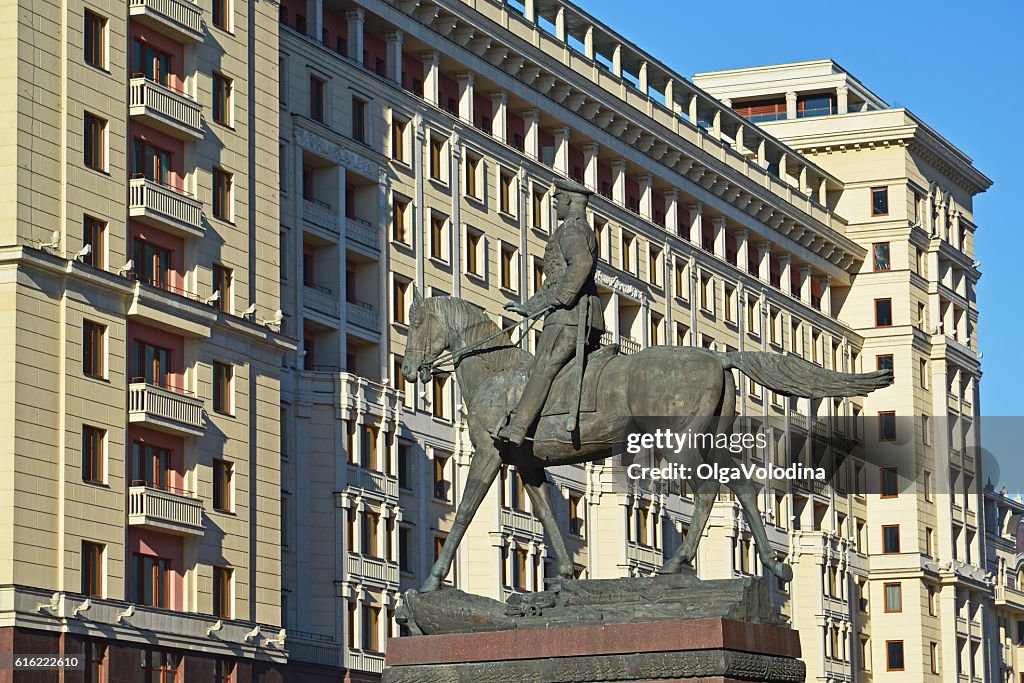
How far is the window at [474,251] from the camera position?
3216 inches

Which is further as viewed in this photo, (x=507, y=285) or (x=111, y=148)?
(x=507, y=285)

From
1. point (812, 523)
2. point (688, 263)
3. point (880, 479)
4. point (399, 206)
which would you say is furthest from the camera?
point (880, 479)

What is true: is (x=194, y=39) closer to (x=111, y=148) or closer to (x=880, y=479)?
(x=111, y=148)

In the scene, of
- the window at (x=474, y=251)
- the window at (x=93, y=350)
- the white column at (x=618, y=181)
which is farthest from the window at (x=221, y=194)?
the white column at (x=618, y=181)

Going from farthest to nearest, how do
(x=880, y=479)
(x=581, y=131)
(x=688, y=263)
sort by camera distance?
1. (x=880, y=479)
2. (x=688, y=263)
3. (x=581, y=131)

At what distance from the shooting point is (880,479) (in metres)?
120

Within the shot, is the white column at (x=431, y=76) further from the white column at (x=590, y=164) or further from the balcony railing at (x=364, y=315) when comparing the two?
the white column at (x=590, y=164)

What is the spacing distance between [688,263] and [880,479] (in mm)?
25329

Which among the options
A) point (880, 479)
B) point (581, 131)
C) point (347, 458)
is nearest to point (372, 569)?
point (347, 458)

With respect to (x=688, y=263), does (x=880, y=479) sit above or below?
below

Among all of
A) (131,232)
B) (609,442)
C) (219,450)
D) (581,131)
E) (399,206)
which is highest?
(581,131)

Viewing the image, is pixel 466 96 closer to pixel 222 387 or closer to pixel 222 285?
pixel 222 285

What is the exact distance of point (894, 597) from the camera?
115m

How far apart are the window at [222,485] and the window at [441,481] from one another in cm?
1516
